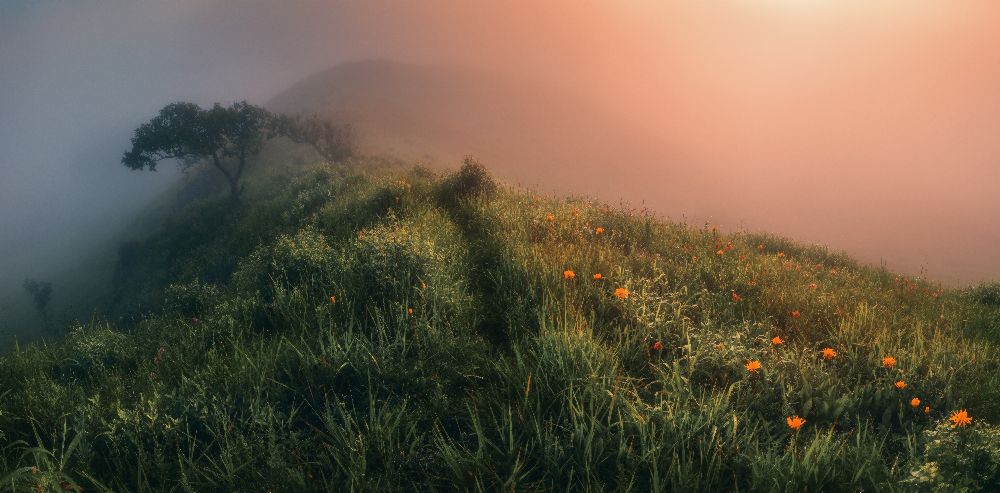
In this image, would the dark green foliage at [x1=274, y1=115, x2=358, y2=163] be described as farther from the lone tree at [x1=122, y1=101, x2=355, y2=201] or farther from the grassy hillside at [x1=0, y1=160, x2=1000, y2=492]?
the grassy hillside at [x1=0, y1=160, x2=1000, y2=492]

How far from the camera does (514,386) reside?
3.10 metres

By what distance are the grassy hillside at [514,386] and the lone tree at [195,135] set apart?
130 feet

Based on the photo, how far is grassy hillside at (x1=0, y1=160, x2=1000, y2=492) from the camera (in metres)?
2.46

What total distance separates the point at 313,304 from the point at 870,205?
435 feet

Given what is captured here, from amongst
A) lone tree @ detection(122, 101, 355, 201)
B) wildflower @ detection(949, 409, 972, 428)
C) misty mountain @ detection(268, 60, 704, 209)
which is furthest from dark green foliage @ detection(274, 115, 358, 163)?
wildflower @ detection(949, 409, 972, 428)

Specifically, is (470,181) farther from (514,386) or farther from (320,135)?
(320,135)

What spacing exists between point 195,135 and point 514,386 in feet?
147

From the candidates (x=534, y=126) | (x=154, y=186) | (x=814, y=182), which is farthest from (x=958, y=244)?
(x=154, y=186)

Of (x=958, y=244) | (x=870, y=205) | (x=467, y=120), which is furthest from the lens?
(x=467, y=120)

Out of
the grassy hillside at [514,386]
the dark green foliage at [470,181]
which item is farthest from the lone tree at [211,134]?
the grassy hillside at [514,386]

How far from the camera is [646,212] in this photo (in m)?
9.02

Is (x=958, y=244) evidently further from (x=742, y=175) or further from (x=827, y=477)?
(x=827, y=477)

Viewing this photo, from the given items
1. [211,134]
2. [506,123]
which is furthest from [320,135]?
[506,123]

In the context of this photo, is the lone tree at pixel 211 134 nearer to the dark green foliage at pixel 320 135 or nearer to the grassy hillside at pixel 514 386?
the dark green foliage at pixel 320 135
